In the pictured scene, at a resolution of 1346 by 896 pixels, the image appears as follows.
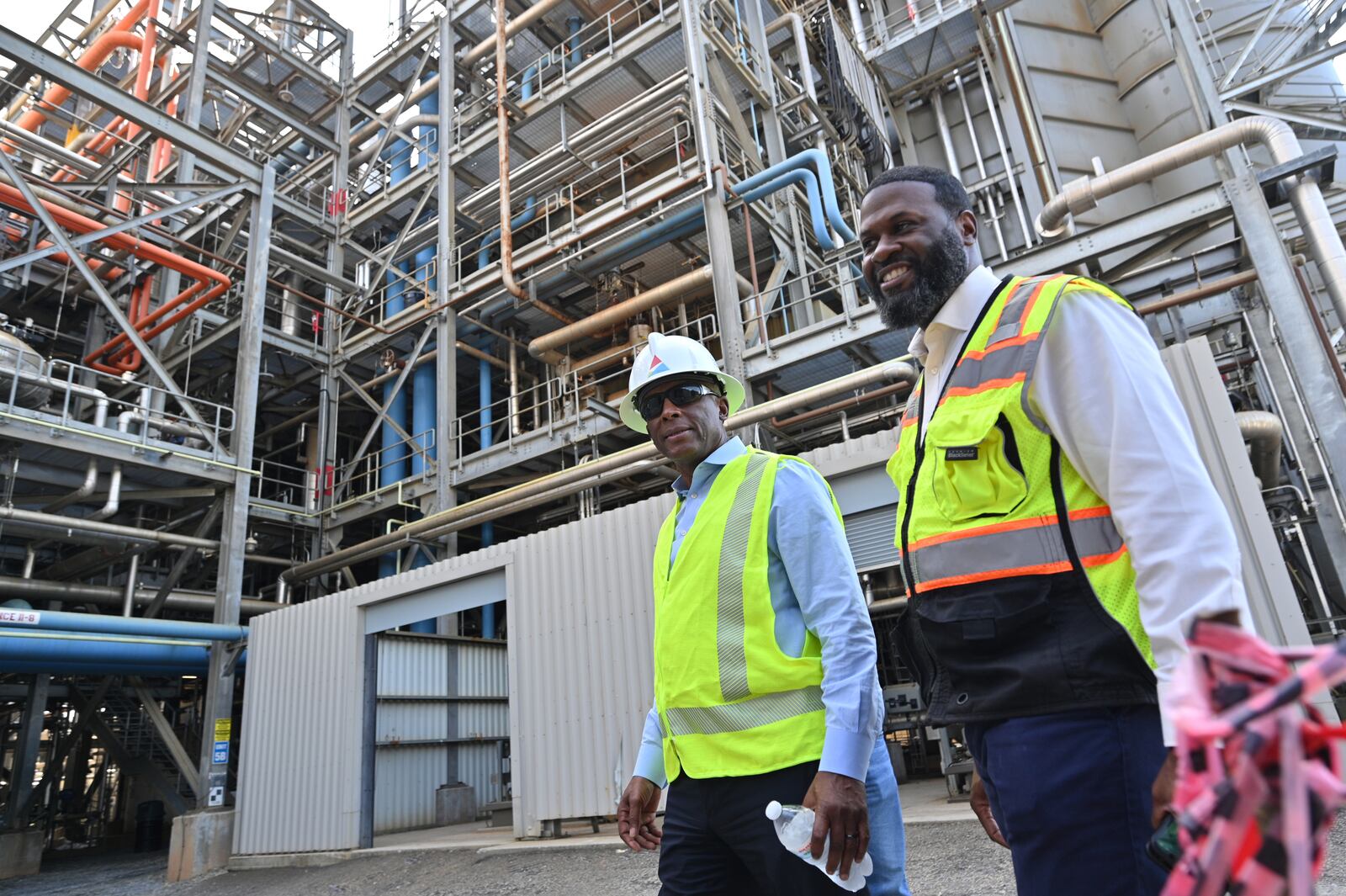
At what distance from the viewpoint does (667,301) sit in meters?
14.3

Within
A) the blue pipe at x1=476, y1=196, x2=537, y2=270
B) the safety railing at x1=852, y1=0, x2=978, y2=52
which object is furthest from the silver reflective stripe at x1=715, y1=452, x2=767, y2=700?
the safety railing at x1=852, y1=0, x2=978, y2=52

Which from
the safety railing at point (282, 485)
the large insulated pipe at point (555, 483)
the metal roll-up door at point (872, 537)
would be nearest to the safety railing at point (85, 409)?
the large insulated pipe at point (555, 483)

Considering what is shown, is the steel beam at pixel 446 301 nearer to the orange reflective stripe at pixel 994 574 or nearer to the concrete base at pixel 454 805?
the concrete base at pixel 454 805

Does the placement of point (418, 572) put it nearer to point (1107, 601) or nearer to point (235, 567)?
point (235, 567)

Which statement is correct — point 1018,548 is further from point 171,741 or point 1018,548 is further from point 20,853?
point 20,853

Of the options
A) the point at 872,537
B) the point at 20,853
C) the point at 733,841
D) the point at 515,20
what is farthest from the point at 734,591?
the point at 515,20

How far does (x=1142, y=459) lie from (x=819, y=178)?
12.0m

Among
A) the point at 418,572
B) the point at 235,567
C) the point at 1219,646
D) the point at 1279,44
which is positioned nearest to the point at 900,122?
the point at 1279,44

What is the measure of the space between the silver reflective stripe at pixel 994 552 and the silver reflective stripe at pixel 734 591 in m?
0.63

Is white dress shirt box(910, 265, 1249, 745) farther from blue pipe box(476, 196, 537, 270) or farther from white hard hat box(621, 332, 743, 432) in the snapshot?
blue pipe box(476, 196, 537, 270)

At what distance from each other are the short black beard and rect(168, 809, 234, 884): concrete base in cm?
1163

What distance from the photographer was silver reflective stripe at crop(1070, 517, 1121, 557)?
4.46ft

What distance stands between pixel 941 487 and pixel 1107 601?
0.36m

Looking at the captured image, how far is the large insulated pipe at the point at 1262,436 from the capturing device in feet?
24.8
